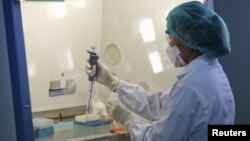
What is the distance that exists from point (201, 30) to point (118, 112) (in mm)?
448

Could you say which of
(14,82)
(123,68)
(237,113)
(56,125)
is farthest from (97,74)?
(237,113)

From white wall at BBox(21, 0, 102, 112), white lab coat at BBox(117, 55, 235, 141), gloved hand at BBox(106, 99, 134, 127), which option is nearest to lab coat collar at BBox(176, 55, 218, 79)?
white lab coat at BBox(117, 55, 235, 141)

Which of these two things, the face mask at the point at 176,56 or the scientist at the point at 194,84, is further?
the face mask at the point at 176,56

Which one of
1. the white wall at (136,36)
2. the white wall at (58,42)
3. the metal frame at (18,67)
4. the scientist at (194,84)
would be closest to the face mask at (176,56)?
the scientist at (194,84)

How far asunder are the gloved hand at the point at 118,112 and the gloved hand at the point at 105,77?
71 millimetres

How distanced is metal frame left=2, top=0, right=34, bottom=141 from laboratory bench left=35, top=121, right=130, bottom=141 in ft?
0.47

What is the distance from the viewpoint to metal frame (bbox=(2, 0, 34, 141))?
1.18 m

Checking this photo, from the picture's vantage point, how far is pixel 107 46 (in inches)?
64.0

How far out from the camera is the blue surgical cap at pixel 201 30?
4.33ft

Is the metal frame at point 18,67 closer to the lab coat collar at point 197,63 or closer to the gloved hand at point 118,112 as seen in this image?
the gloved hand at point 118,112

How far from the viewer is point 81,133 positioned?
1415mm

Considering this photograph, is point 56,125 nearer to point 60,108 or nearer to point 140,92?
point 60,108

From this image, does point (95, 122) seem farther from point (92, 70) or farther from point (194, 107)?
point (194, 107)

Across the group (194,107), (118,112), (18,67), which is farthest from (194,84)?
(18,67)
